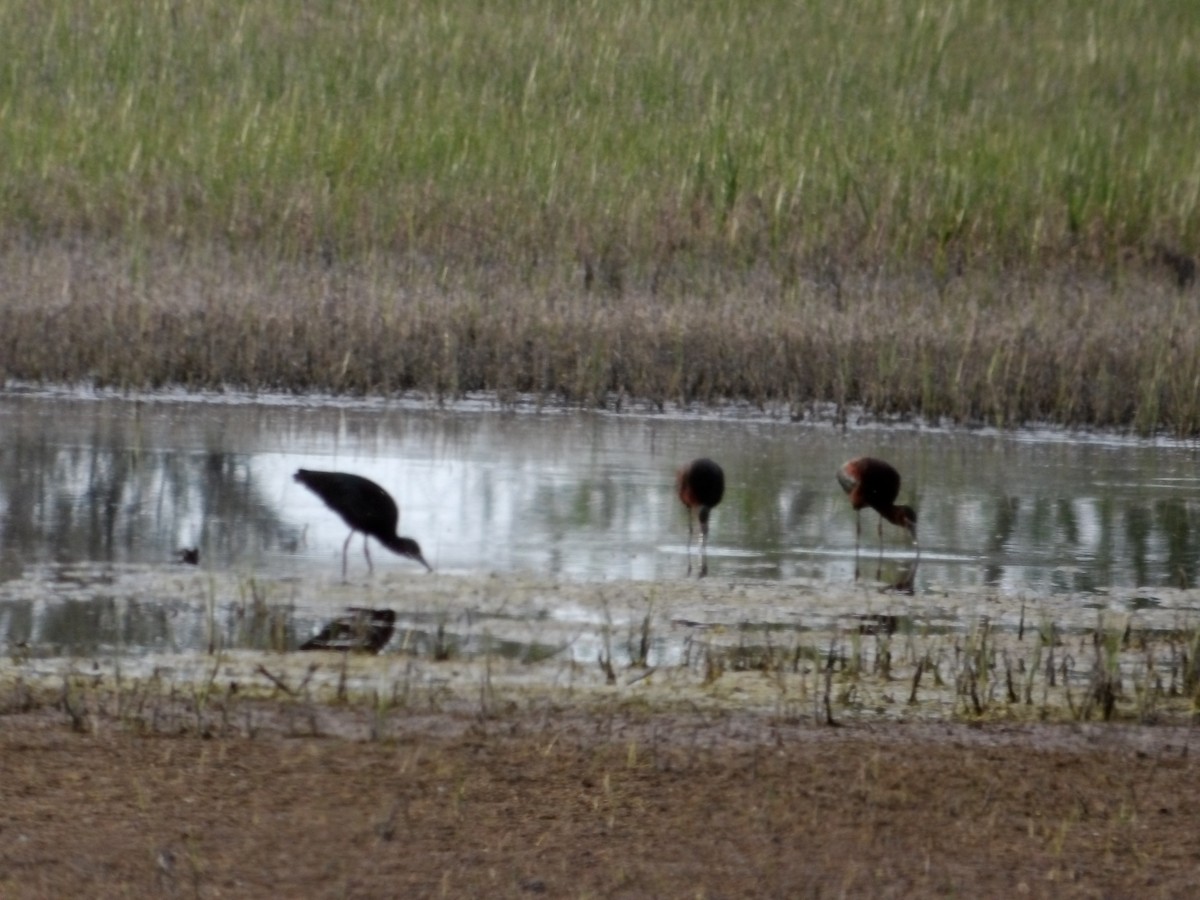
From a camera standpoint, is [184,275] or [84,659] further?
[184,275]

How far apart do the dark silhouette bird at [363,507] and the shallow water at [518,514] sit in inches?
5.1

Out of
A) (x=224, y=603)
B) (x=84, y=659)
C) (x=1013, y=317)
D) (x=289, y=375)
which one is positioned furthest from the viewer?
(x=1013, y=317)

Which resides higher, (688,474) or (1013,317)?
(1013,317)

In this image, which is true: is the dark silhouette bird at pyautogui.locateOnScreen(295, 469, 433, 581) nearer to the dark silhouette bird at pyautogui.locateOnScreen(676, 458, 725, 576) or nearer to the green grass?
the dark silhouette bird at pyautogui.locateOnScreen(676, 458, 725, 576)

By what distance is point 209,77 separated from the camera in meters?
26.2

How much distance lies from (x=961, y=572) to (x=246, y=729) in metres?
4.14

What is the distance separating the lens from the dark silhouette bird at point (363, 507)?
8695 mm

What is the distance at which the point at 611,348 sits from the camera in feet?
49.1

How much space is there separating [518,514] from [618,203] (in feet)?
36.6

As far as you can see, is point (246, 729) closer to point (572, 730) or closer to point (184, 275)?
point (572, 730)

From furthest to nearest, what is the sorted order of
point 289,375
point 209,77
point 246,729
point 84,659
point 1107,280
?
point 209,77, point 1107,280, point 289,375, point 84,659, point 246,729

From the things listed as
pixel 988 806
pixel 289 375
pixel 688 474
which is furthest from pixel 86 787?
pixel 289 375

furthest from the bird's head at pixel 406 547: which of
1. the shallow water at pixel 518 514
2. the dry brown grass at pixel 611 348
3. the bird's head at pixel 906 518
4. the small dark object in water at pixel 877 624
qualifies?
the dry brown grass at pixel 611 348

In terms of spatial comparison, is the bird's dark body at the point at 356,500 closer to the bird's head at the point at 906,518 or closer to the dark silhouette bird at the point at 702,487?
the dark silhouette bird at the point at 702,487
